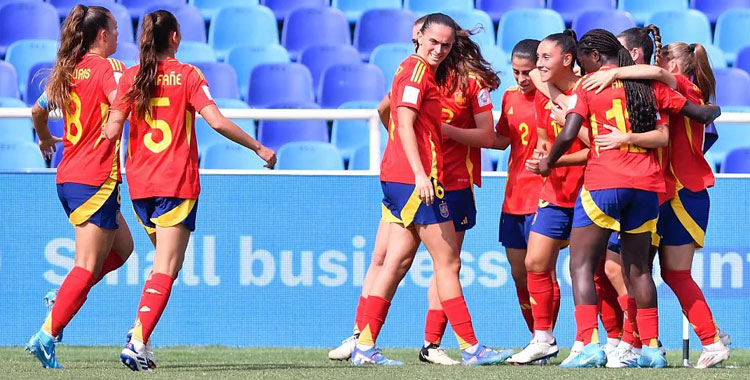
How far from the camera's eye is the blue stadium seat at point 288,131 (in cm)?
954

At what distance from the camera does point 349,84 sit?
10.0 meters

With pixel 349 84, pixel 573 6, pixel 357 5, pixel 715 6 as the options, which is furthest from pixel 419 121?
pixel 715 6

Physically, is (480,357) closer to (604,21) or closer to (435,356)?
(435,356)

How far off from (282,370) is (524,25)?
613 centimetres

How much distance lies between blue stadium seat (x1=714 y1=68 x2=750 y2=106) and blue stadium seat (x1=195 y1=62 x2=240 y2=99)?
412cm

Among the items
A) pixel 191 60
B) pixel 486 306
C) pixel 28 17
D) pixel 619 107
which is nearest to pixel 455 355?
pixel 486 306

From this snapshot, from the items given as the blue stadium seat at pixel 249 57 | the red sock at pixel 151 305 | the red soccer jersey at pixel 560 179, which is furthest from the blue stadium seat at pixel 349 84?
the red sock at pixel 151 305

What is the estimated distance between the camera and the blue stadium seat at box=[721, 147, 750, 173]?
8.83m

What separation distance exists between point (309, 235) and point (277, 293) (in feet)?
1.39

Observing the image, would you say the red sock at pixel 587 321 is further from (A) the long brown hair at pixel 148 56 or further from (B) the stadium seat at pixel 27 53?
(B) the stadium seat at pixel 27 53

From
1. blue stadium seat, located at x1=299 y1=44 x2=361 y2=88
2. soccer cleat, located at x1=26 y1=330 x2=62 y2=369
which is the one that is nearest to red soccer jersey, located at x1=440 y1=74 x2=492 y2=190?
soccer cleat, located at x1=26 y1=330 x2=62 y2=369

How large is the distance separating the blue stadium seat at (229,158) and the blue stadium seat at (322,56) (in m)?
1.95

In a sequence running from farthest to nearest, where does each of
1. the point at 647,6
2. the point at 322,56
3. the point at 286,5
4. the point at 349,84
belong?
the point at 647,6 < the point at 286,5 < the point at 322,56 < the point at 349,84

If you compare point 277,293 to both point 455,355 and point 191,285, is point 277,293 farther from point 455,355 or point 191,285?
point 455,355
